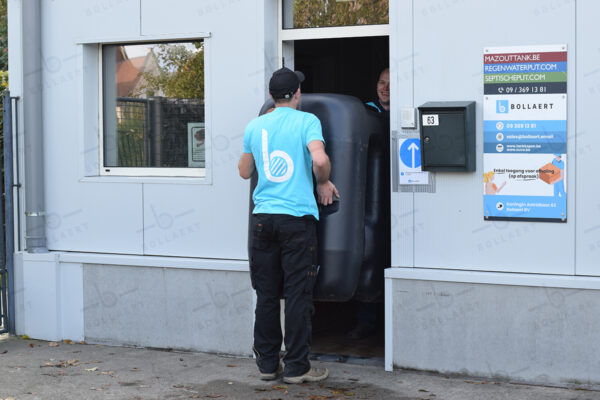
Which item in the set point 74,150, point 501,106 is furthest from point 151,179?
point 501,106

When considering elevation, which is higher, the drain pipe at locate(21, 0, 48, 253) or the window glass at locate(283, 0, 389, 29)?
the window glass at locate(283, 0, 389, 29)

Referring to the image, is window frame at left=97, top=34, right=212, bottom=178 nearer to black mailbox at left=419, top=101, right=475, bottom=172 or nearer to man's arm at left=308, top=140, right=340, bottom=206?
man's arm at left=308, top=140, right=340, bottom=206

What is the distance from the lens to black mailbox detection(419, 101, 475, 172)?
5.75 meters

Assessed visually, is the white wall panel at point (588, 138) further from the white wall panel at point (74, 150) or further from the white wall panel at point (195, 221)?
the white wall panel at point (74, 150)

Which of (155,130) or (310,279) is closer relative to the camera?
(310,279)

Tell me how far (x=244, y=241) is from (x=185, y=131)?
108 cm

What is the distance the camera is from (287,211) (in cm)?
553

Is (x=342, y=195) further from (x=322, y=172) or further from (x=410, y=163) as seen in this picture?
(x=410, y=163)

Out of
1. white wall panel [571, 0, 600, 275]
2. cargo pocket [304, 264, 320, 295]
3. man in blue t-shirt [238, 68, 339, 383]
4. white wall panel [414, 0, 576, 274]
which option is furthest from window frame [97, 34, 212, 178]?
white wall panel [571, 0, 600, 275]

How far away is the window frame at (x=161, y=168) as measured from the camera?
22.1 ft

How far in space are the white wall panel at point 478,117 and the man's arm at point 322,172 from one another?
0.76 metres

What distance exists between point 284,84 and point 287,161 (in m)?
0.49

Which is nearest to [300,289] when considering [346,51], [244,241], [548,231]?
[244,241]

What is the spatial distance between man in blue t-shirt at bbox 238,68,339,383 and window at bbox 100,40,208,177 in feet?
4.32
